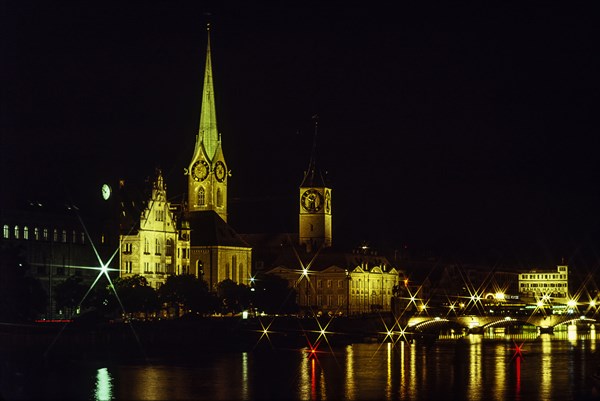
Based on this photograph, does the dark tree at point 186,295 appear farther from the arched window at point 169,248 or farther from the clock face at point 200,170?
the clock face at point 200,170

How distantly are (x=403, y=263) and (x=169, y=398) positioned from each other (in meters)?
126

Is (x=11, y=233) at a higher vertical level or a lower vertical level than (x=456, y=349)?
higher

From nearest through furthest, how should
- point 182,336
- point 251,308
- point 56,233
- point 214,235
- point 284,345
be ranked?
point 182,336 → point 284,345 → point 56,233 → point 251,308 → point 214,235

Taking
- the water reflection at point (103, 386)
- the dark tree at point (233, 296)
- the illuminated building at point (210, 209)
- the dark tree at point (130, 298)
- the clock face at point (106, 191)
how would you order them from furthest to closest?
the illuminated building at point (210, 209)
the clock face at point (106, 191)
the dark tree at point (233, 296)
the dark tree at point (130, 298)
the water reflection at point (103, 386)

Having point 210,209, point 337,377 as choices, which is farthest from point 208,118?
point 337,377

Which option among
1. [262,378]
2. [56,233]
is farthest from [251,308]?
[262,378]

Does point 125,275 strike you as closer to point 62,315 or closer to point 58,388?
point 62,315

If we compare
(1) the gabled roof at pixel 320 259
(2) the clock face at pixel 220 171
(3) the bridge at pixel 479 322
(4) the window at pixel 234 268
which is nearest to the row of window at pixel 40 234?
(4) the window at pixel 234 268

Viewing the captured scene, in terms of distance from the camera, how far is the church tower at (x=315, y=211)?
17538 cm

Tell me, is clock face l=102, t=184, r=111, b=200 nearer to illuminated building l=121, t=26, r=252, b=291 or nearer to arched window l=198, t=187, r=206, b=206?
illuminated building l=121, t=26, r=252, b=291

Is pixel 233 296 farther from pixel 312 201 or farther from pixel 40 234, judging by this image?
pixel 312 201

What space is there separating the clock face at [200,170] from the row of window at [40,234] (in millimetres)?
35804

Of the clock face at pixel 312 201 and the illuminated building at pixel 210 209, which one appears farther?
the clock face at pixel 312 201

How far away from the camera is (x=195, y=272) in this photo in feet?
440
